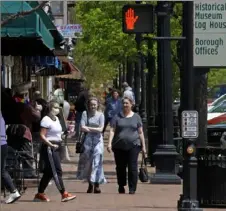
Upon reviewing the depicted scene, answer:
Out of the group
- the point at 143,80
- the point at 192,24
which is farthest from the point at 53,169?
the point at 143,80

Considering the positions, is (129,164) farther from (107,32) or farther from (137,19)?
(107,32)

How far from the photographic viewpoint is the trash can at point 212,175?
41.4 ft

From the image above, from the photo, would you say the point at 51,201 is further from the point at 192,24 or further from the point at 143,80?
the point at 143,80

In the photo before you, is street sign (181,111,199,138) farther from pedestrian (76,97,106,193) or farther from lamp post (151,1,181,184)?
lamp post (151,1,181,184)

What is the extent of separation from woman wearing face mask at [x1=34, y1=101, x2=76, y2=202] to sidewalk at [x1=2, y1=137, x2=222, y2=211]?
21 centimetres

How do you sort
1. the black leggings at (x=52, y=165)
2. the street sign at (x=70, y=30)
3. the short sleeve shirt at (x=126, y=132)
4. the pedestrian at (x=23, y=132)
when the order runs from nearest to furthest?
the black leggings at (x=52, y=165)
the short sleeve shirt at (x=126, y=132)
the pedestrian at (x=23, y=132)
the street sign at (x=70, y=30)

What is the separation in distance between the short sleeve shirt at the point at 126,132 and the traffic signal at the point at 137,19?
2086 mm

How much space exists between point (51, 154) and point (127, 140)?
1.61m

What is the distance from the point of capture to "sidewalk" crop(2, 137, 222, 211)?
1270 cm

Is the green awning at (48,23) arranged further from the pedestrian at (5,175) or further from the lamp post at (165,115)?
the pedestrian at (5,175)

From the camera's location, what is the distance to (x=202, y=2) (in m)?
11.6

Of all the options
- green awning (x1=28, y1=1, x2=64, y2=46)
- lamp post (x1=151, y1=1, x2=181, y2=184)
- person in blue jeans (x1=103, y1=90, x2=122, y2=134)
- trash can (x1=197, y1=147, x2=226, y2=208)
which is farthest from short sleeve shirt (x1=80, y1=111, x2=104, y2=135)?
person in blue jeans (x1=103, y1=90, x2=122, y2=134)

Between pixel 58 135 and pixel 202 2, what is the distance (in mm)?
3465

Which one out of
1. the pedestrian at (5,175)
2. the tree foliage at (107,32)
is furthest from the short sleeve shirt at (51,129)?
the tree foliage at (107,32)
